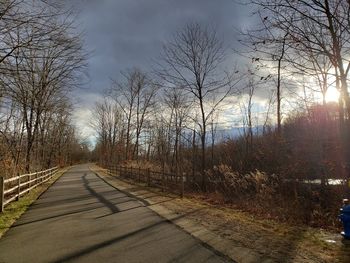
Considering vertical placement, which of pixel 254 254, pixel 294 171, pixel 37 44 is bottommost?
pixel 254 254

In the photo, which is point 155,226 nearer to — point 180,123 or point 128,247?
point 128,247

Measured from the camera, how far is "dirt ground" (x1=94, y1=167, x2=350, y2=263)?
739 centimetres

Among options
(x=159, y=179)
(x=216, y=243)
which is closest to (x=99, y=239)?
(x=216, y=243)

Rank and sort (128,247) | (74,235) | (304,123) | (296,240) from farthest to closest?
(304,123)
(74,235)
(296,240)
(128,247)

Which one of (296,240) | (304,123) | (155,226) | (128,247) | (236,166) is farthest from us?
(304,123)

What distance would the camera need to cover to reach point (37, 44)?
10.7 m

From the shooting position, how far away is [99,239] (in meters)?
8.90

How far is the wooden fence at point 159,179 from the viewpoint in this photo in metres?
21.1

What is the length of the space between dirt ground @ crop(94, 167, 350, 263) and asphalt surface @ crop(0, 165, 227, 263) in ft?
3.52

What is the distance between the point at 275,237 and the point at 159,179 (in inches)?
631

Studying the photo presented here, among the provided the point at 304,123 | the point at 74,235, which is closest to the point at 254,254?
the point at 74,235

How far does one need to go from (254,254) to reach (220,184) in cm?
1511

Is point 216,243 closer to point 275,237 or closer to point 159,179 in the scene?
point 275,237

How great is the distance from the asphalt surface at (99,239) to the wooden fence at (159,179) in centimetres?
728
